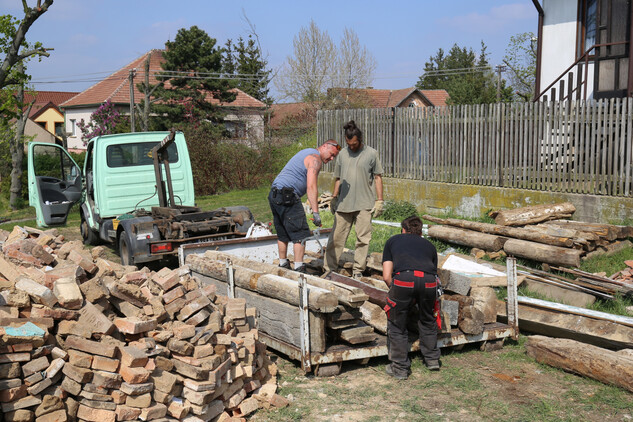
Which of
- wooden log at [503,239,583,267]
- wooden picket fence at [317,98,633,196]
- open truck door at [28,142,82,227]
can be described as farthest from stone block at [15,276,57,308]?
wooden picket fence at [317,98,633,196]

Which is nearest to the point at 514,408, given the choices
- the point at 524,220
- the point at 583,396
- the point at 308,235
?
the point at 583,396

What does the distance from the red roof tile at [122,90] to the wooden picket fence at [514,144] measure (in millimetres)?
24270

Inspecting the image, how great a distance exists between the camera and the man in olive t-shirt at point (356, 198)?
741 centimetres

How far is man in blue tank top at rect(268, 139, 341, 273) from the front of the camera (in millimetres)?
7230

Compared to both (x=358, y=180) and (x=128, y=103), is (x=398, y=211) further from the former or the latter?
(x=128, y=103)

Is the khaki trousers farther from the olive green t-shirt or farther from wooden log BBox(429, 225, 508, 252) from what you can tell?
wooden log BBox(429, 225, 508, 252)

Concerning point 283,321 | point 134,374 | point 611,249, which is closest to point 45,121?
point 611,249

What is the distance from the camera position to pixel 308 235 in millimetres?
7297

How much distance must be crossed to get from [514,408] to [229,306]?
2.60 metres

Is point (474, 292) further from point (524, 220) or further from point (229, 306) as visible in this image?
point (524, 220)

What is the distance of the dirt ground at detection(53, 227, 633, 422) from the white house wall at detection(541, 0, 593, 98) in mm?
11531

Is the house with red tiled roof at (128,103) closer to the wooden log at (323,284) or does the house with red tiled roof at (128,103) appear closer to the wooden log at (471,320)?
the wooden log at (323,284)

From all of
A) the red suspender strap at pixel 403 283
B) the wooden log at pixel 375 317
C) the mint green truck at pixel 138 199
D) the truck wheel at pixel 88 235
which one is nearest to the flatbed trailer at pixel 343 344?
the wooden log at pixel 375 317

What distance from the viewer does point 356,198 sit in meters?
7.42
